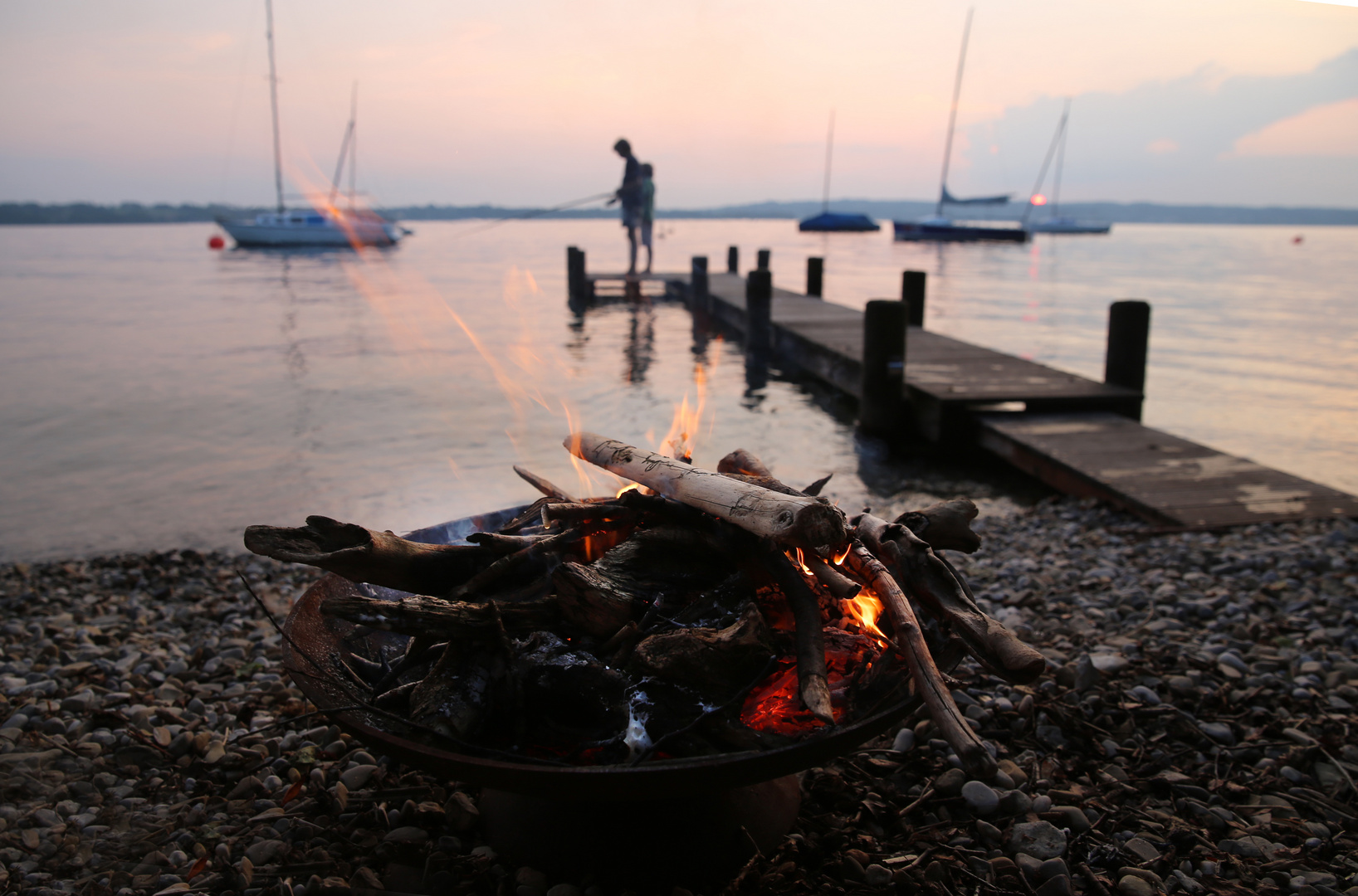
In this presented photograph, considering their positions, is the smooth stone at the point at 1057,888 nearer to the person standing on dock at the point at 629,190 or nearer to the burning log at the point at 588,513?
the burning log at the point at 588,513

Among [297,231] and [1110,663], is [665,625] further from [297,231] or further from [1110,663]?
[297,231]

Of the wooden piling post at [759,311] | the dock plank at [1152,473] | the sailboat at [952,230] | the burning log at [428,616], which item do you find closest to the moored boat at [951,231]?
the sailboat at [952,230]

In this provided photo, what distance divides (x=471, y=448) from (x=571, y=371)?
488 cm

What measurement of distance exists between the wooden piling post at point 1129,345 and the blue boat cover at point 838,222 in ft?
305

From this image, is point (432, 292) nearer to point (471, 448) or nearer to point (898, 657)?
point (471, 448)

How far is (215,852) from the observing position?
8.11ft

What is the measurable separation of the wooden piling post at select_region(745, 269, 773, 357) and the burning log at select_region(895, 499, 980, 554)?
→ 11677 millimetres

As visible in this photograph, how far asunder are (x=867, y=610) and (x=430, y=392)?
1056 cm

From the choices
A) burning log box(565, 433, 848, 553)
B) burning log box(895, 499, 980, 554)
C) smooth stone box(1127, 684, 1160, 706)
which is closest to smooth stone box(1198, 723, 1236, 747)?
smooth stone box(1127, 684, 1160, 706)

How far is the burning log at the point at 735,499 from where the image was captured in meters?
2.06

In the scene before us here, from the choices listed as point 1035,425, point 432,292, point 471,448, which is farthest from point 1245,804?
point 432,292

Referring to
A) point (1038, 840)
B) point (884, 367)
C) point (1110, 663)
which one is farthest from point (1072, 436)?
point (1038, 840)

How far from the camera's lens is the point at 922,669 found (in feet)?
6.84

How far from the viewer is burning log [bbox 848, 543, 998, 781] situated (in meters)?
1.89
